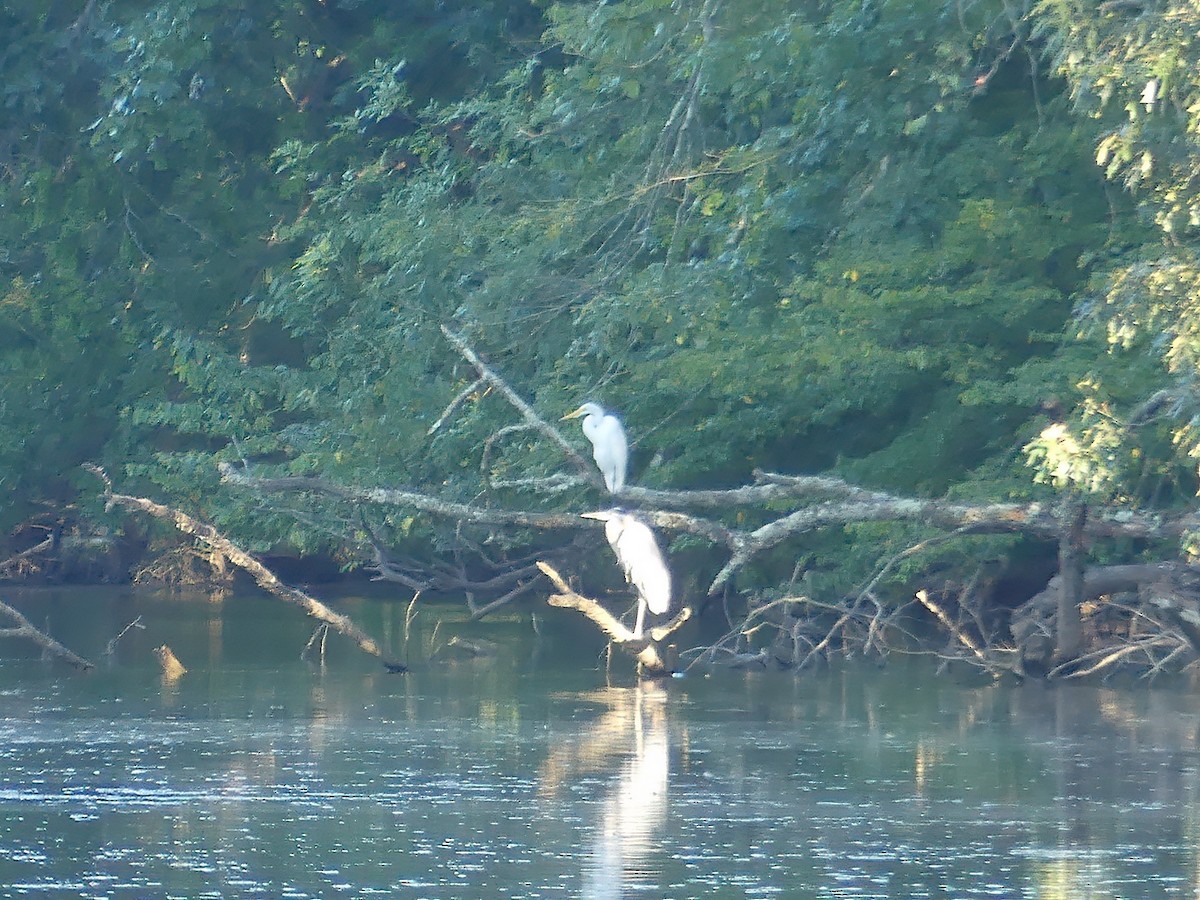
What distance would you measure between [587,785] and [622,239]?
9.40 metres

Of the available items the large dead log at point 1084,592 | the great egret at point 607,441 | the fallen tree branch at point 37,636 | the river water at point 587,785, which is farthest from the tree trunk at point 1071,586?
the fallen tree branch at point 37,636

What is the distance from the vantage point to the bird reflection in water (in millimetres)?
8242

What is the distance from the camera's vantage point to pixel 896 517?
14.0 metres

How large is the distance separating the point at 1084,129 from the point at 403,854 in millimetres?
8653

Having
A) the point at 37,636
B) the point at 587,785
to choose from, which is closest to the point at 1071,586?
the point at 587,785

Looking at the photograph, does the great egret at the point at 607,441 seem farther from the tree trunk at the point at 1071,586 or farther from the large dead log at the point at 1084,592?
the tree trunk at the point at 1071,586

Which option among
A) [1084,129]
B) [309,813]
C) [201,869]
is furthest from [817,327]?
[201,869]

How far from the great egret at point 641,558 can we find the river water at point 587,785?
0.59m

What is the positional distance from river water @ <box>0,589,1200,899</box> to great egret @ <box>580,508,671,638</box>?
1.93 ft

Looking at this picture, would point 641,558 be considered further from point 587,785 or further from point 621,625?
point 587,785

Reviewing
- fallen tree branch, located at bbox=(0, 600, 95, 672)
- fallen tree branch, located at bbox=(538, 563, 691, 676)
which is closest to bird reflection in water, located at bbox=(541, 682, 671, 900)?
fallen tree branch, located at bbox=(538, 563, 691, 676)

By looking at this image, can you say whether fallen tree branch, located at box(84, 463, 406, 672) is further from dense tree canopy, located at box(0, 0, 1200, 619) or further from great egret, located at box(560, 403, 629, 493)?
great egret, located at box(560, 403, 629, 493)

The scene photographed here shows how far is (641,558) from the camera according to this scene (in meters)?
14.9

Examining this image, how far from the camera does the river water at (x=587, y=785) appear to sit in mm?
Result: 8188
